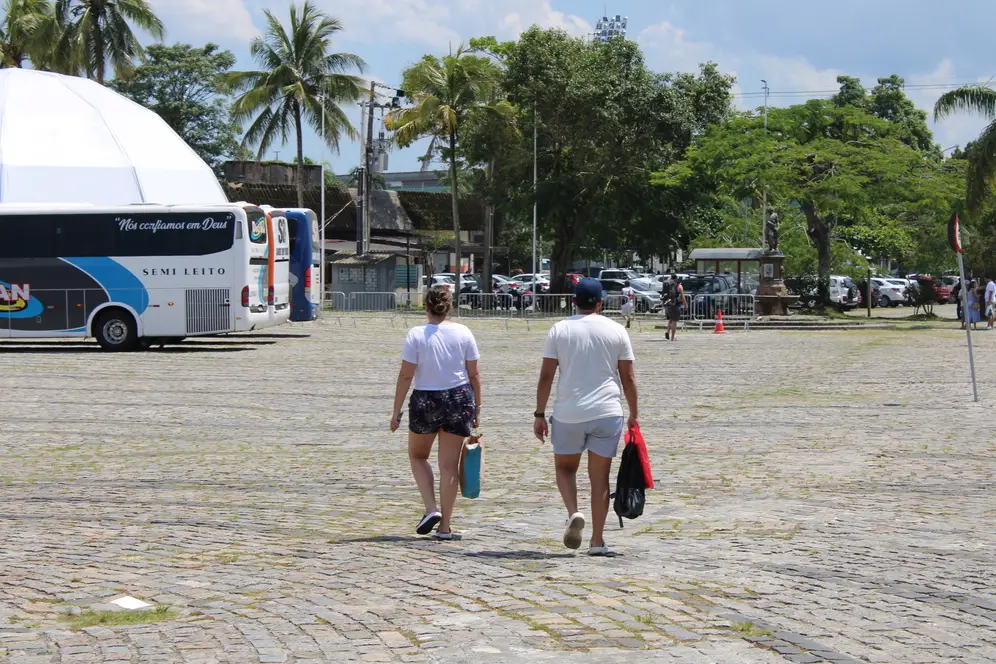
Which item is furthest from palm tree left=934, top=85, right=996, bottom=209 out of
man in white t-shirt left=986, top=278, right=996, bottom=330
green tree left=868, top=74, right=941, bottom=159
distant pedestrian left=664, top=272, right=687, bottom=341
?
green tree left=868, top=74, right=941, bottom=159

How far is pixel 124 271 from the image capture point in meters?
28.6

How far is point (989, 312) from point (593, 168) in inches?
636

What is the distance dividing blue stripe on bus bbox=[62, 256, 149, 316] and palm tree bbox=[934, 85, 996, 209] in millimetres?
23953

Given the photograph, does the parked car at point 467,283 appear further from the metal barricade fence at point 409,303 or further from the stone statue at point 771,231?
the stone statue at point 771,231

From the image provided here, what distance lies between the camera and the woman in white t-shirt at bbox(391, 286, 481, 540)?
8250mm

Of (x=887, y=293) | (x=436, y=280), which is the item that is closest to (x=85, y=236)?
(x=436, y=280)

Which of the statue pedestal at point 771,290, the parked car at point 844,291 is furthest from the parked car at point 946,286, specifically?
the statue pedestal at point 771,290

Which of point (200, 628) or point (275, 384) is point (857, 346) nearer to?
point (275, 384)

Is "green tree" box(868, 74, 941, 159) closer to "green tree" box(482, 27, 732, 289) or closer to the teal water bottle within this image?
"green tree" box(482, 27, 732, 289)

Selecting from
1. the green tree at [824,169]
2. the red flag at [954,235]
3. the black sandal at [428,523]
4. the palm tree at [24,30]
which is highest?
the palm tree at [24,30]

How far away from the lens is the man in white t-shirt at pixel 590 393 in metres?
7.71

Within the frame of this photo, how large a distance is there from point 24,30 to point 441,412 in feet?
154

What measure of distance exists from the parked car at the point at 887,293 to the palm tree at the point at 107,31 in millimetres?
34060

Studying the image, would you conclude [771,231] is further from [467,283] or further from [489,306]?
[467,283]
